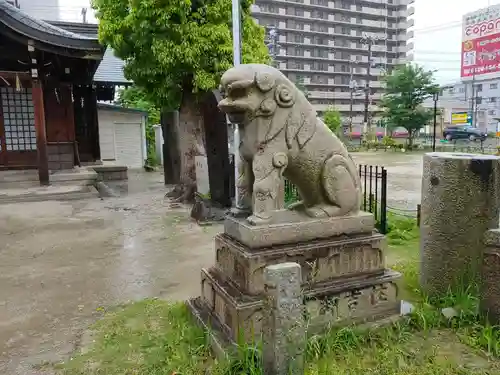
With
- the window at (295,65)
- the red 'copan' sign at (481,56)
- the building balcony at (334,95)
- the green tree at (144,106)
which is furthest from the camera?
the building balcony at (334,95)

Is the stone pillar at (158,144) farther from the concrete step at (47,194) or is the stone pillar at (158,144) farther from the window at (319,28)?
the window at (319,28)

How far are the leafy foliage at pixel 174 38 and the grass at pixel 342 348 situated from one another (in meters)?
6.44

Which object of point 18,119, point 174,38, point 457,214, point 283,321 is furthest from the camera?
point 18,119

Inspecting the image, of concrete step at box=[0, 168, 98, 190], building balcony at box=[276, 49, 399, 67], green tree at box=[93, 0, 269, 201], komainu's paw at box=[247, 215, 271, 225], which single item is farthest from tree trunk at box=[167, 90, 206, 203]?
building balcony at box=[276, 49, 399, 67]

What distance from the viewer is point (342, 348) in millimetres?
3207

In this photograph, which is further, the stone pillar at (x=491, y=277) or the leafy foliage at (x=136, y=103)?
the leafy foliage at (x=136, y=103)

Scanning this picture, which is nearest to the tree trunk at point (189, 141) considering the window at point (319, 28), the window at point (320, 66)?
the window at point (320, 66)

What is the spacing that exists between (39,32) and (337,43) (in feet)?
189

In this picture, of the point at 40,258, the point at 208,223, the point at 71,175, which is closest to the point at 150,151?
the point at 71,175

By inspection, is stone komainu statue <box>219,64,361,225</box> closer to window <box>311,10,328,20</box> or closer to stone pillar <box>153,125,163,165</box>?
stone pillar <box>153,125,163,165</box>

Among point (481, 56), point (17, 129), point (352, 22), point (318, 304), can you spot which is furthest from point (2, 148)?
point (352, 22)

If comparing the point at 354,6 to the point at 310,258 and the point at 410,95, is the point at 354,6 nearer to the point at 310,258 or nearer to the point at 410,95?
the point at 410,95

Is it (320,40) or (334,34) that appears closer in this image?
(320,40)

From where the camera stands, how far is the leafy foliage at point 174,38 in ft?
28.9
